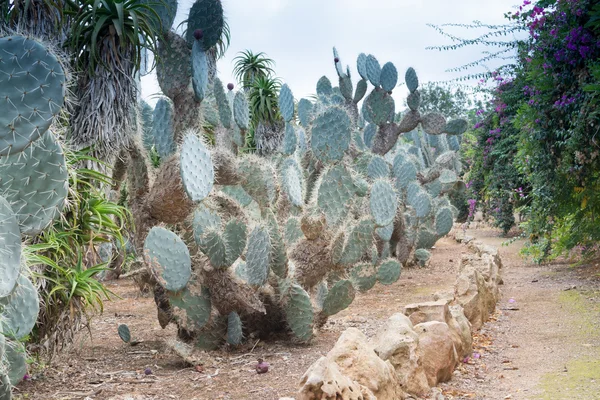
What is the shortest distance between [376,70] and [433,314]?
6111 millimetres

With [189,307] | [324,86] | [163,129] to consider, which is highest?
[324,86]

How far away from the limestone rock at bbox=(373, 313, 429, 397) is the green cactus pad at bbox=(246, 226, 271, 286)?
3.52 ft

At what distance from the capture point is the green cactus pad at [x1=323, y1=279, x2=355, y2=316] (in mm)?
4633

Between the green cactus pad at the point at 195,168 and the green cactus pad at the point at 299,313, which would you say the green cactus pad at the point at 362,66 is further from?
the green cactus pad at the point at 195,168

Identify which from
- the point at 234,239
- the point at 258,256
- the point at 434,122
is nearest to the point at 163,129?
the point at 234,239

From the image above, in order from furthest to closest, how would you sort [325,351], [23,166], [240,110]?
[240,110], [325,351], [23,166]

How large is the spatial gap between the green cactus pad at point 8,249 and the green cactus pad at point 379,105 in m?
7.87

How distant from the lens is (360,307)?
6109 millimetres

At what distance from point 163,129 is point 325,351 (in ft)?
6.86

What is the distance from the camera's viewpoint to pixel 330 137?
538cm

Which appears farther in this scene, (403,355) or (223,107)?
(223,107)

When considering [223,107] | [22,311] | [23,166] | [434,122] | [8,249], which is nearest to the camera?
[8,249]

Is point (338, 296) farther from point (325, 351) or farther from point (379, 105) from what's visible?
point (379, 105)

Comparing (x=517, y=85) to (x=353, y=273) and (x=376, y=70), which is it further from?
(x=353, y=273)
